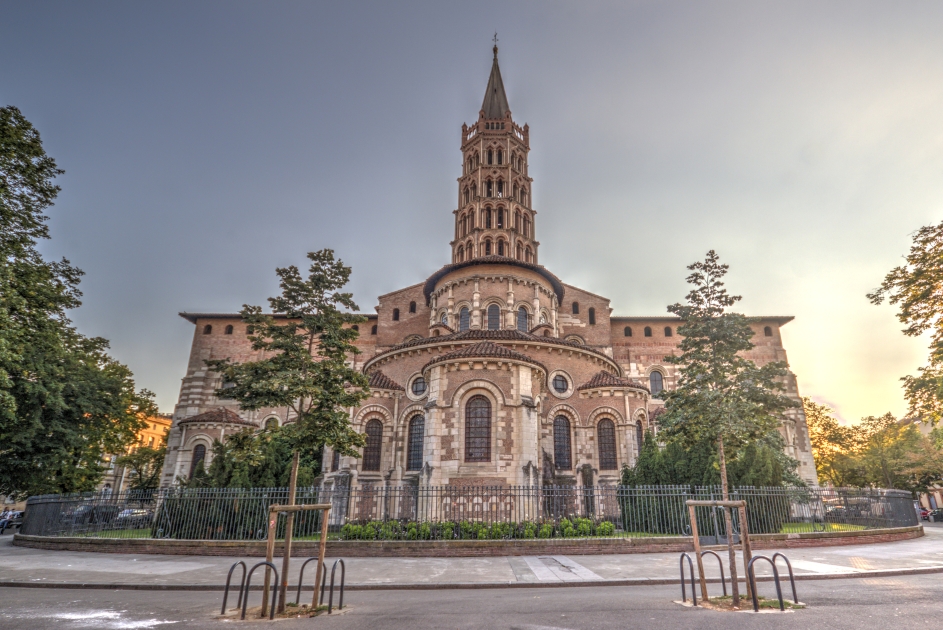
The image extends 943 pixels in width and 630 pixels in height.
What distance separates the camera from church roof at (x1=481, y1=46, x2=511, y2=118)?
150ft

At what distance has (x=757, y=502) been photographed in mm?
18375

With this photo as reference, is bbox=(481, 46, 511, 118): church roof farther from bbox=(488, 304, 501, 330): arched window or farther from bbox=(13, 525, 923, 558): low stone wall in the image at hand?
bbox=(13, 525, 923, 558): low stone wall

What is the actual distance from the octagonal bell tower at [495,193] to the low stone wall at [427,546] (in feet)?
79.9

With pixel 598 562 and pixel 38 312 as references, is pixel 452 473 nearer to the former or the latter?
pixel 598 562

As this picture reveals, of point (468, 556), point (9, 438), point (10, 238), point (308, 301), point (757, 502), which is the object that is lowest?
point (468, 556)

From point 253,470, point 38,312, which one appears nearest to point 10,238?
point 38,312

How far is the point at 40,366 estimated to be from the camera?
19.8 meters

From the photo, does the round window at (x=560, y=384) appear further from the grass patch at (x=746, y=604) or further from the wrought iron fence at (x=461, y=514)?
the grass patch at (x=746, y=604)

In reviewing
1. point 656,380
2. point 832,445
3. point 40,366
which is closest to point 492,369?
point 40,366

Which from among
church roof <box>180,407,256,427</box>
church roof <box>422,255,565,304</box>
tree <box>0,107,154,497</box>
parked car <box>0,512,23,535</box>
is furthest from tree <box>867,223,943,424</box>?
parked car <box>0,512,23,535</box>

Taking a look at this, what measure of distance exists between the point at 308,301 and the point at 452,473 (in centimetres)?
1196

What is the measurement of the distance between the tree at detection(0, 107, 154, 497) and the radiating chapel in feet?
21.0

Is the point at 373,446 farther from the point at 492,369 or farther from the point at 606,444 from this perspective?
the point at 606,444

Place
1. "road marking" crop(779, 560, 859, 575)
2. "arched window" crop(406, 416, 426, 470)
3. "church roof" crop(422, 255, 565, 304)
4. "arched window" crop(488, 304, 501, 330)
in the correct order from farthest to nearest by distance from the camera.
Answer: "church roof" crop(422, 255, 565, 304)
"arched window" crop(488, 304, 501, 330)
"arched window" crop(406, 416, 426, 470)
"road marking" crop(779, 560, 859, 575)
